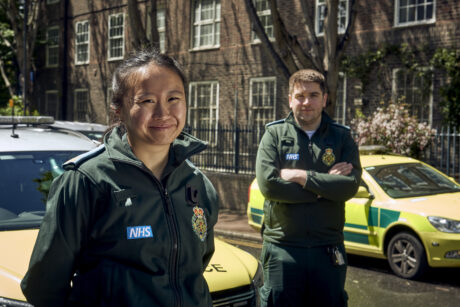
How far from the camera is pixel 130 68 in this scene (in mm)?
2250

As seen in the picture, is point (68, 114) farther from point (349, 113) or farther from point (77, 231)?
point (77, 231)

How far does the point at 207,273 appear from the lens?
3.34 m

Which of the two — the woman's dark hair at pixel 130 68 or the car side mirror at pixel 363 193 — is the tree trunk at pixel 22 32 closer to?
the car side mirror at pixel 363 193

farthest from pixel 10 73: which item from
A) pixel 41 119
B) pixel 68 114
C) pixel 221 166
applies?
pixel 41 119

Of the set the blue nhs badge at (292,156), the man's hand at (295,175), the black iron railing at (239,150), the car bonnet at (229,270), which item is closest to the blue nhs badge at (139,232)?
the car bonnet at (229,270)

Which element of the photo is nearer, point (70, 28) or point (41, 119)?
point (41, 119)

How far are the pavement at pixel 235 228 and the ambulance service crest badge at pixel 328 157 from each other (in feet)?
22.7

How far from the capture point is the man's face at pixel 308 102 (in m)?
3.95

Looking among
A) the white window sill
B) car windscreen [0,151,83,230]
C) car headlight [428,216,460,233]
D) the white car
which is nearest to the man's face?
the white car

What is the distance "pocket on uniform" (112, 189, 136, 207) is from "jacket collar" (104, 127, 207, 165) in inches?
4.4

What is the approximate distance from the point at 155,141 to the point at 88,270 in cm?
53

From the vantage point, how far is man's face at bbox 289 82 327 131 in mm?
3951

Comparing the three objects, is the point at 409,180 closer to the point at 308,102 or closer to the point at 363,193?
the point at 363,193

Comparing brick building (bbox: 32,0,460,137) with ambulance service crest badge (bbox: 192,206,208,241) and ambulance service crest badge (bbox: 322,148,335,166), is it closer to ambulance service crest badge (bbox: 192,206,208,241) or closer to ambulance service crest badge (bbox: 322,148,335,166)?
ambulance service crest badge (bbox: 322,148,335,166)
